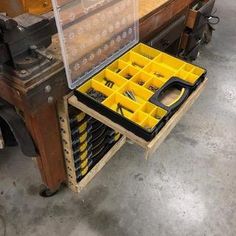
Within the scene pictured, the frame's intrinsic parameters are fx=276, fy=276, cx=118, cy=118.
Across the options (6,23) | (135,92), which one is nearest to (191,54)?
(135,92)

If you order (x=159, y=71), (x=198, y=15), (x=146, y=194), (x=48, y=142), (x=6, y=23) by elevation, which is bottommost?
(x=146, y=194)

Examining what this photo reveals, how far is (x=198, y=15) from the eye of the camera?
1.78 metres

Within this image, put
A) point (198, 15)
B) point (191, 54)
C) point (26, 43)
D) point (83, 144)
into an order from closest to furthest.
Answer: point (26, 43), point (83, 144), point (198, 15), point (191, 54)

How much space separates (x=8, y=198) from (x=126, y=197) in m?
0.60

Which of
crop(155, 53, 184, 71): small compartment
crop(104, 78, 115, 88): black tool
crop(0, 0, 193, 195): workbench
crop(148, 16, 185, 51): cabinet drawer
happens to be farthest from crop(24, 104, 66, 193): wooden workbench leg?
crop(148, 16, 185, 51): cabinet drawer

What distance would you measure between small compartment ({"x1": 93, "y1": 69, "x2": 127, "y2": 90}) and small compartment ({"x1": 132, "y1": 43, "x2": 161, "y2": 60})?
177mm

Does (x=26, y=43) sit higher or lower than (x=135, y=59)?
higher

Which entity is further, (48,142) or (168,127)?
(48,142)

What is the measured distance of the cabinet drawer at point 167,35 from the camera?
55.0 inches

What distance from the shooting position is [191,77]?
0.95 meters

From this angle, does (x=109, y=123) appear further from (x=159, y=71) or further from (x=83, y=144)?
(x=83, y=144)

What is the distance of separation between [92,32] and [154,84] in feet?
0.91

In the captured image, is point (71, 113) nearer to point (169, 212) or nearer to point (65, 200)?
point (65, 200)

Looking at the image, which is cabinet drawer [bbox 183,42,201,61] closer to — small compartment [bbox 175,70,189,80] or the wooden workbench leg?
small compartment [bbox 175,70,189,80]
